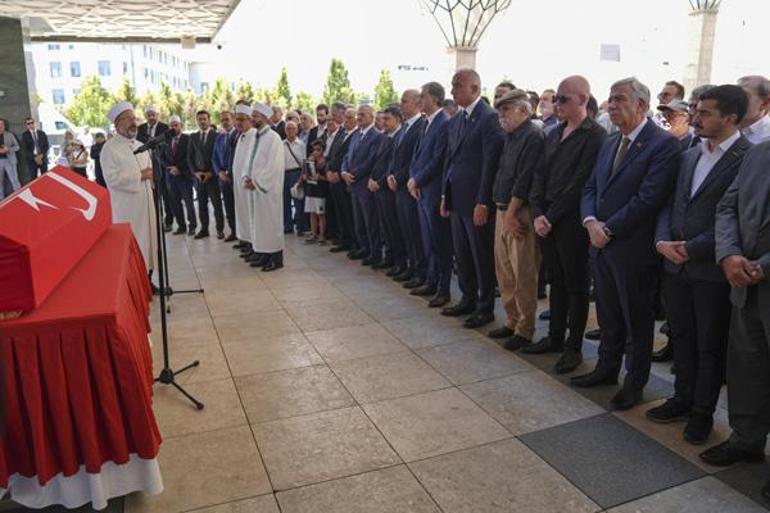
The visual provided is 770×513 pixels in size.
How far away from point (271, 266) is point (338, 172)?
5.40 ft

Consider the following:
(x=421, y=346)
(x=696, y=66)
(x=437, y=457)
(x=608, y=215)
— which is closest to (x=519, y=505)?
(x=437, y=457)

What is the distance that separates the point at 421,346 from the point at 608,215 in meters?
1.79

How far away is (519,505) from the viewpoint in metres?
2.70

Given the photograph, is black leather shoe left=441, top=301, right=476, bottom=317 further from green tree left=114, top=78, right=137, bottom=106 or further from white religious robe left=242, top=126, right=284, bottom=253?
green tree left=114, top=78, right=137, bottom=106

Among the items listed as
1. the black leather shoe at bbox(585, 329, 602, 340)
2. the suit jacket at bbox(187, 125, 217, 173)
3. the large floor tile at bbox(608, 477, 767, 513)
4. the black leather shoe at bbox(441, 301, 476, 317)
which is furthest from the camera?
the suit jacket at bbox(187, 125, 217, 173)

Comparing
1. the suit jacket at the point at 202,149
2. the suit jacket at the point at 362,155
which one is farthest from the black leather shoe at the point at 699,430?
the suit jacket at the point at 202,149

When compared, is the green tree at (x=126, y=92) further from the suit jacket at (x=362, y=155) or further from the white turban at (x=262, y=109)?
the suit jacket at (x=362, y=155)

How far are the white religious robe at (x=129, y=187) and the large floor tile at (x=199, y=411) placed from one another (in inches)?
88.2

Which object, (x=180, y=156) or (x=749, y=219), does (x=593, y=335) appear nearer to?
(x=749, y=219)

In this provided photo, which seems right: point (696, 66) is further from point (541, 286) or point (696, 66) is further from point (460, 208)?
point (460, 208)

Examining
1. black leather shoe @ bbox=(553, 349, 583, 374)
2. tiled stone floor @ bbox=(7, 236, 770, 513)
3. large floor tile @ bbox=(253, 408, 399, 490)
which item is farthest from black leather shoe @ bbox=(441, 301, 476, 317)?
large floor tile @ bbox=(253, 408, 399, 490)

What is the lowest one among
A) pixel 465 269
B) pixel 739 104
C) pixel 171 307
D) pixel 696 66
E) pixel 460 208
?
pixel 171 307

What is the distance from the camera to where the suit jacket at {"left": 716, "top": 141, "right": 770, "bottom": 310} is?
8.95ft

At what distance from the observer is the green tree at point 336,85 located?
4381 cm
